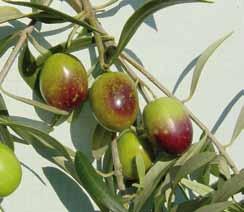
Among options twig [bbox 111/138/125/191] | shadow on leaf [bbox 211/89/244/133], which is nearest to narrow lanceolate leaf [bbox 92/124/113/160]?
twig [bbox 111/138/125/191]

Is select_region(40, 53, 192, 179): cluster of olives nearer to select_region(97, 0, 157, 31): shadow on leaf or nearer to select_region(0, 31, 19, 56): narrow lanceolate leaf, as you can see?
select_region(0, 31, 19, 56): narrow lanceolate leaf

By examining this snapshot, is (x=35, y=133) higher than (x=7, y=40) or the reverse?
the reverse

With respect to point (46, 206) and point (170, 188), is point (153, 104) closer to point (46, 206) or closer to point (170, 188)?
point (170, 188)

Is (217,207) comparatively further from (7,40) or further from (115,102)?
(7,40)

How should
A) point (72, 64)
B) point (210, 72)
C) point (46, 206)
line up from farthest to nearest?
point (210, 72)
point (46, 206)
point (72, 64)

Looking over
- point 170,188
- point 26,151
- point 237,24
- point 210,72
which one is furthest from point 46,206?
point 237,24

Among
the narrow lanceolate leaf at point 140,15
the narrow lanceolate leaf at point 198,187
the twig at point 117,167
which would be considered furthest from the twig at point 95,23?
the narrow lanceolate leaf at point 198,187

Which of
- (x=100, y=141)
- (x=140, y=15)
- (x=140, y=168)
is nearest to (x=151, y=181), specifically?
(x=140, y=168)

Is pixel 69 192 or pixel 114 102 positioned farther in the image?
pixel 69 192
